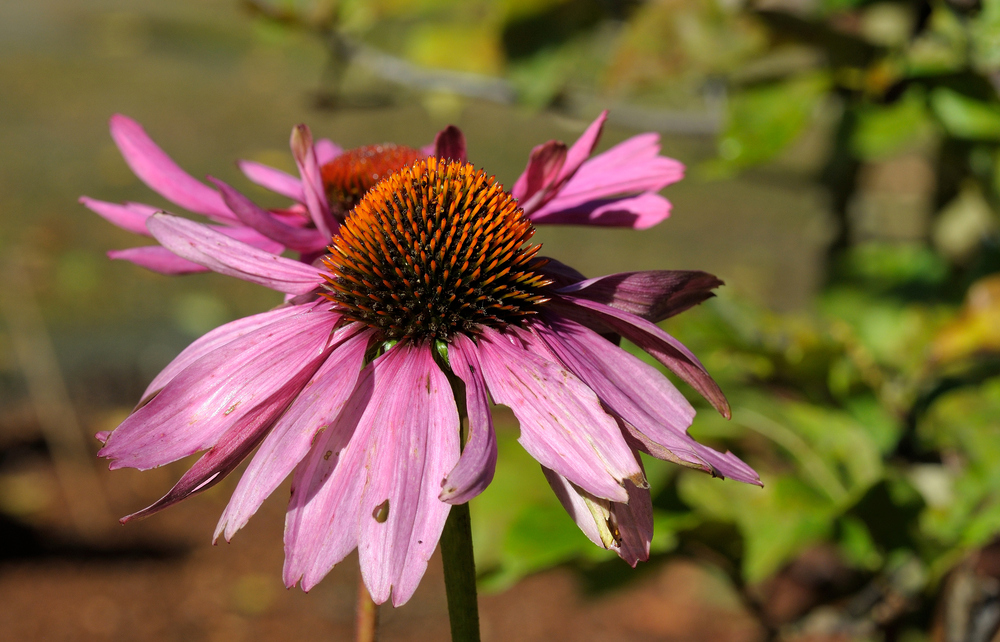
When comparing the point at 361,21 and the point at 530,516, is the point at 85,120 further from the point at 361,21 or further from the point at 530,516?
the point at 530,516

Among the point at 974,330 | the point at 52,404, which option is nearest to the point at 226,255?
the point at 974,330

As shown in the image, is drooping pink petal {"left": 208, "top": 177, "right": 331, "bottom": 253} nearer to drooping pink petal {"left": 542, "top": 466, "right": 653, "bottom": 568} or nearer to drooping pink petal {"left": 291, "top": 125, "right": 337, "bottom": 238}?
drooping pink petal {"left": 291, "top": 125, "right": 337, "bottom": 238}

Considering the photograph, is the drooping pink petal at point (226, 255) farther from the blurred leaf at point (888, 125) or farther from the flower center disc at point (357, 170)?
the blurred leaf at point (888, 125)

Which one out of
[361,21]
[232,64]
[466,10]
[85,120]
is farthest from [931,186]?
[232,64]

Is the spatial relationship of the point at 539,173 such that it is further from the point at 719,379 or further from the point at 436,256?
the point at 719,379

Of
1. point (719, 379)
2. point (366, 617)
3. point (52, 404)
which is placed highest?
point (366, 617)

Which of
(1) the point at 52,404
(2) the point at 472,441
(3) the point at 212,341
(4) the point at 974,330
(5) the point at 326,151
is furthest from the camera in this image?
(1) the point at 52,404
